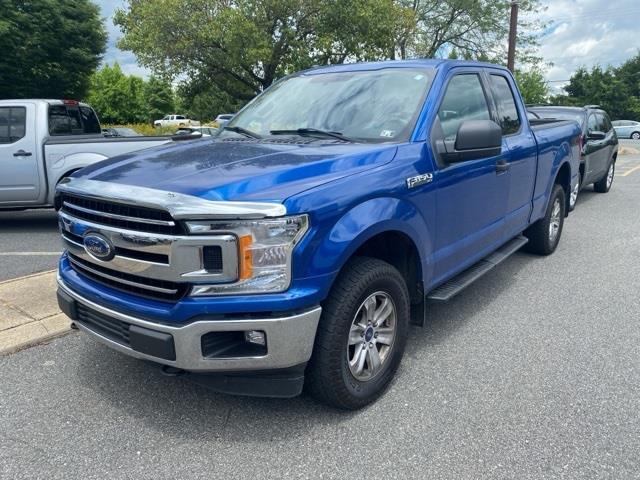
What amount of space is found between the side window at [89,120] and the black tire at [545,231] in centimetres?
691

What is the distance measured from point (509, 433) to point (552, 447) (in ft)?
0.68

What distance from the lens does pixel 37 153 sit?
292 inches

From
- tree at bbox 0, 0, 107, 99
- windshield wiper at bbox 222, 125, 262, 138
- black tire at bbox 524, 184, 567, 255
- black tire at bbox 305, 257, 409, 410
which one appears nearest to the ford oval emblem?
black tire at bbox 305, 257, 409, 410

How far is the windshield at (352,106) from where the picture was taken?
11.4 feet

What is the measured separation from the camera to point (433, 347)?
377cm

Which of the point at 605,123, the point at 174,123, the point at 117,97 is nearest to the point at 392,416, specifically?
the point at 605,123

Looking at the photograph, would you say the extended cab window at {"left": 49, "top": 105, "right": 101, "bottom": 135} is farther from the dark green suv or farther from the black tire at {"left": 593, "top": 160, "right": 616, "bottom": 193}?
the black tire at {"left": 593, "top": 160, "right": 616, "bottom": 193}

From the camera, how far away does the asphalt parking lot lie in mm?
2521

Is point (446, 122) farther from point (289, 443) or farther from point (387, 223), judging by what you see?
point (289, 443)

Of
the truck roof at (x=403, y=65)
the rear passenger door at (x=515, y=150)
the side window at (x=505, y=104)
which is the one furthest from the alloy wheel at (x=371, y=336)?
the side window at (x=505, y=104)

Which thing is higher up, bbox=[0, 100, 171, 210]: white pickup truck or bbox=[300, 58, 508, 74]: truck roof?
bbox=[300, 58, 508, 74]: truck roof

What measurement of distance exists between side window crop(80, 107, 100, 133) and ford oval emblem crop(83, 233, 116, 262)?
22.1ft

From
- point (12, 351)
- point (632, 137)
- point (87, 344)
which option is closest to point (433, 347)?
point (87, 344)

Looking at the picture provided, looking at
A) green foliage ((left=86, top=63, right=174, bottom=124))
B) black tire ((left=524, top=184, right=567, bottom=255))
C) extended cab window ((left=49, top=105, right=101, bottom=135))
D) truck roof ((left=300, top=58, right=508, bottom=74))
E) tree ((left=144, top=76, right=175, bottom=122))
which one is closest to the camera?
truck roof ((left=300, top=58, right=508, bottom=74))
